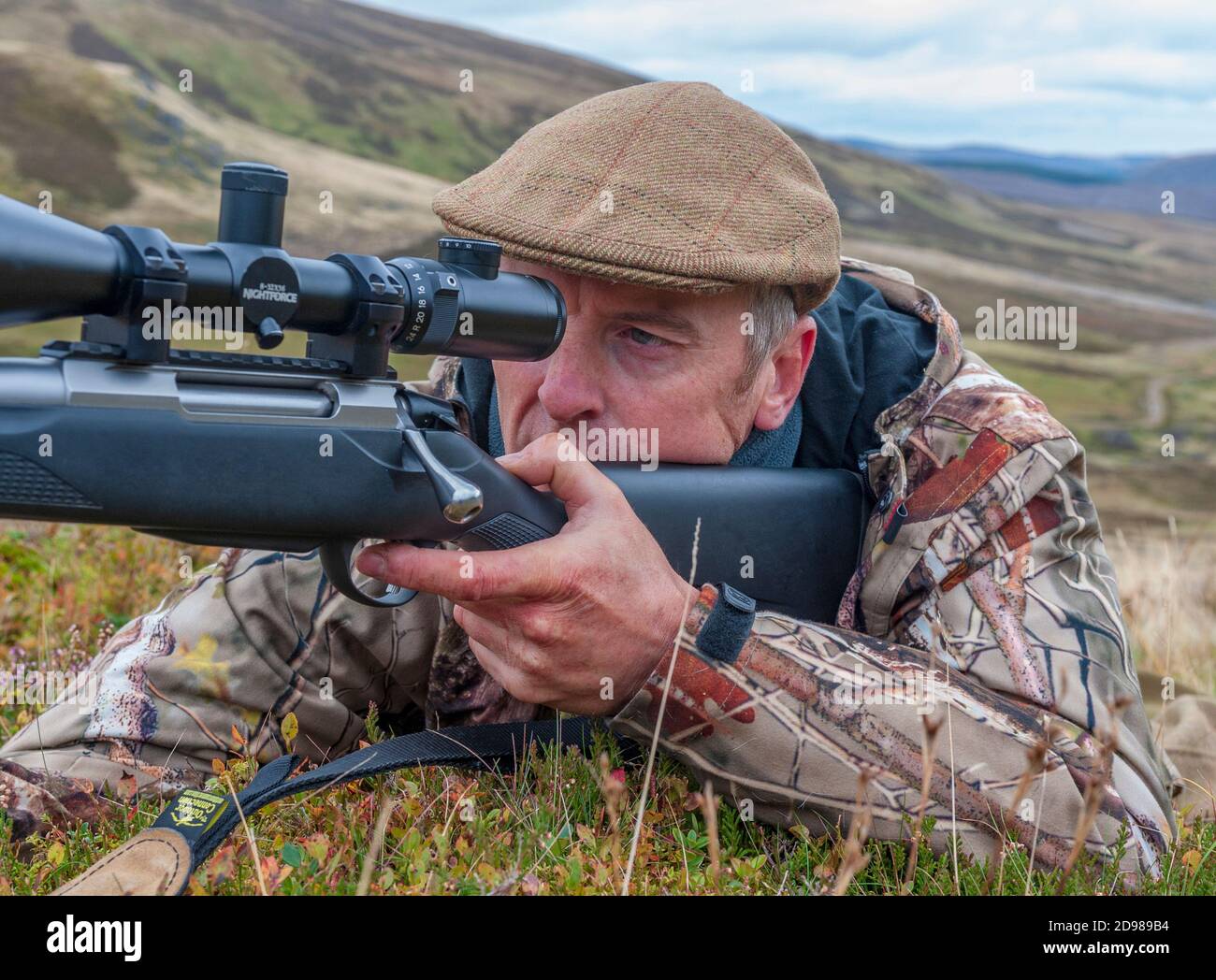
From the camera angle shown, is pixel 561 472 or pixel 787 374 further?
pixel 787 374

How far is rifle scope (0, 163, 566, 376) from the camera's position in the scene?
216 centimetres

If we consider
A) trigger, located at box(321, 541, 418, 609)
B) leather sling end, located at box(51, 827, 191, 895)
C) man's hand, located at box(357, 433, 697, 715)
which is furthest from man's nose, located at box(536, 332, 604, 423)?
leather sling end, located at box(51, 827, 191, 895)

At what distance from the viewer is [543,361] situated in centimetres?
348

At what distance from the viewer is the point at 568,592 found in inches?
109

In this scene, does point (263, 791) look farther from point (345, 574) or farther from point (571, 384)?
point (571, 384)

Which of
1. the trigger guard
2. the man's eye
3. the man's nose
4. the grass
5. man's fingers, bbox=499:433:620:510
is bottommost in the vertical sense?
the grass

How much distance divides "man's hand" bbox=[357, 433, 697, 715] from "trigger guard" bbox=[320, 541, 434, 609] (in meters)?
0.04

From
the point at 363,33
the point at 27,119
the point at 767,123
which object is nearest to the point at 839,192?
the point at 363,33

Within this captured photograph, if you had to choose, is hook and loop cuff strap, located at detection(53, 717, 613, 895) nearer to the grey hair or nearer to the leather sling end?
the leather sling end

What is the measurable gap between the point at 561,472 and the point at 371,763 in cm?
86

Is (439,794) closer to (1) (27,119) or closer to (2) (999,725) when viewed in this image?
(2) (999,725)

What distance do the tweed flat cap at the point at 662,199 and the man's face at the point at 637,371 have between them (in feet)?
0.42

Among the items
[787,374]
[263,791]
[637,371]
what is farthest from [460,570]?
[787,374]
